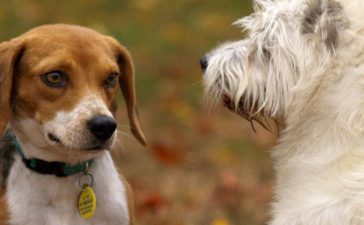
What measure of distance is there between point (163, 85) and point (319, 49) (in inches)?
297

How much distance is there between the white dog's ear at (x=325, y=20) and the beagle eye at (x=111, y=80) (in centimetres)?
133

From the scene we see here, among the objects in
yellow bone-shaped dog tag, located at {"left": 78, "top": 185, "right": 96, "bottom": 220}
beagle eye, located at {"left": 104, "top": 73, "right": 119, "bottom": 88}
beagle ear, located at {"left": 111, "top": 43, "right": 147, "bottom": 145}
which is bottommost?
yellow bone-shaped dog tag, located at {"left": 78, "top": 185, "right": 96, "bottom": 220}

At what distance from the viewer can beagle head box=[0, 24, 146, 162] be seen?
5.54 meters

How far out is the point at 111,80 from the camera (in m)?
5.90

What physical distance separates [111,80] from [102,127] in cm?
48

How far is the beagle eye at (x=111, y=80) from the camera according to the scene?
5.87m

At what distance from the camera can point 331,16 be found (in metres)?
4.99

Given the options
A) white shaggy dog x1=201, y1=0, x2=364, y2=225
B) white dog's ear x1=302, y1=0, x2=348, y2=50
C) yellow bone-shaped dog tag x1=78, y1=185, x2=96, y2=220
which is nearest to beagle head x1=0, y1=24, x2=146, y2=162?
yellow bone-shaped dog tag x1=78, y1=185, x2=96, y2=220

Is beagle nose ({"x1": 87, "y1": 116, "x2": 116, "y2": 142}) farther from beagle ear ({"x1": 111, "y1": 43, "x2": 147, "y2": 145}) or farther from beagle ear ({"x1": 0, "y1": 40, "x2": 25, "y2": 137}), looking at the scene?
beagle ear ({"x1": 111, "y1": 43, "x2": 147, "y2": 145})

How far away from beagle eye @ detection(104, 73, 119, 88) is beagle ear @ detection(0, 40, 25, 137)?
53 centimetres

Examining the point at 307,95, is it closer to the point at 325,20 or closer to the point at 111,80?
the point at 325,20

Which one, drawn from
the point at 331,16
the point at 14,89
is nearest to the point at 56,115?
the point at 14,89

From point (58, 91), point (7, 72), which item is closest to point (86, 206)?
point (58, 91)

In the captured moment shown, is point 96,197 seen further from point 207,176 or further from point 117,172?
point 207,176
